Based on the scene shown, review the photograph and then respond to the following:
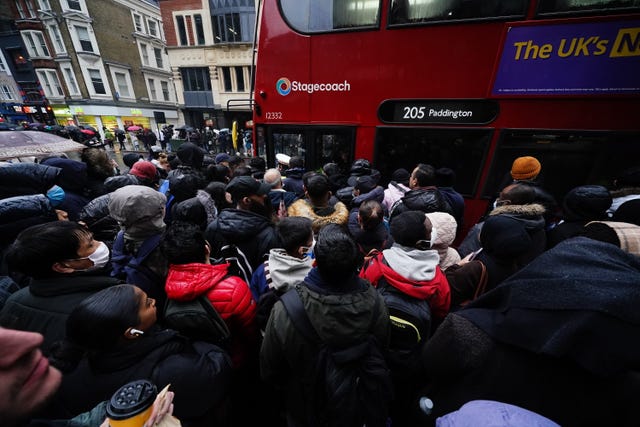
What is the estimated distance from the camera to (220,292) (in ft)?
5.48

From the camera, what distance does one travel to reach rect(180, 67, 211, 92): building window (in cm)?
2158

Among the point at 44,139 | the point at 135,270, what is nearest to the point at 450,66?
the point at 135,270

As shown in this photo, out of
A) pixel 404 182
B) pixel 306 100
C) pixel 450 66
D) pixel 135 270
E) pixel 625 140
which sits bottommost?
pixel 135 270

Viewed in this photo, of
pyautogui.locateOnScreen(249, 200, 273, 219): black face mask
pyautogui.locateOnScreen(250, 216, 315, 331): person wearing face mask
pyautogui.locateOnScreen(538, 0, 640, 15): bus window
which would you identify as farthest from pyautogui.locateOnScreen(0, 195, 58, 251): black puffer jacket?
pyautogui.locateOnScreen(538, 0, 640, 15): bus window

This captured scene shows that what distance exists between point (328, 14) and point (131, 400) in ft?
16.0

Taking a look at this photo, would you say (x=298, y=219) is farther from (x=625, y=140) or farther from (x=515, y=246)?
(x=625, y=140)

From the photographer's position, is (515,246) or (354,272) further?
(515,246)

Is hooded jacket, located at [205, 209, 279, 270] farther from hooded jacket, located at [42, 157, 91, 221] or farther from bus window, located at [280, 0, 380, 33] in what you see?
bus window, located at [280, 0, 380, 33]

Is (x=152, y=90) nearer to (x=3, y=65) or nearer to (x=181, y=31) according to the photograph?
(x=181, y=31)

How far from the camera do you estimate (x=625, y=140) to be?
3076 millimetres

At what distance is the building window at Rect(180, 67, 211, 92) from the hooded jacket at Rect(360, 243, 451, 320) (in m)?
25.6

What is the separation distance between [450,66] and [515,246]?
3.02 metres

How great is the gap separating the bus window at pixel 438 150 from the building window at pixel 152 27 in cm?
3673

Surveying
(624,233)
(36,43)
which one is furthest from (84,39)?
(624,233)
